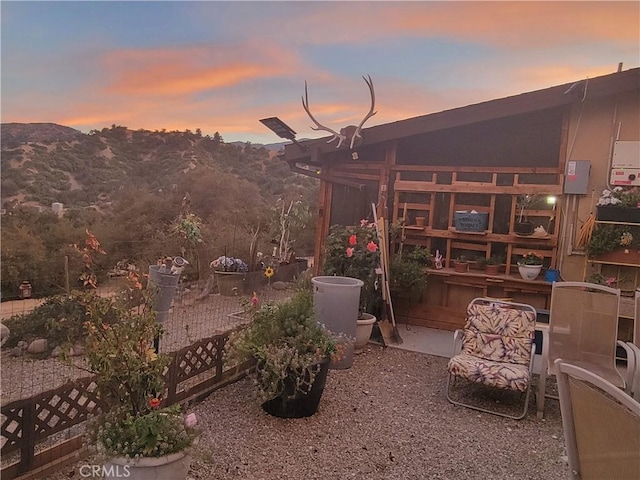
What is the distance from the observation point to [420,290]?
18.7 feet

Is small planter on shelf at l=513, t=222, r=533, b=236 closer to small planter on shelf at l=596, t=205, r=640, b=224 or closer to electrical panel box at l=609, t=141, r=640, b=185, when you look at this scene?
small planter on shelf at l=596, t=205, r=640, b=224

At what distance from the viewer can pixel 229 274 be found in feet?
23.7

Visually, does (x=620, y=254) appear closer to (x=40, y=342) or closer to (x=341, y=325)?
(x=341, y=325)

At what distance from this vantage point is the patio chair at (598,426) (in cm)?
147

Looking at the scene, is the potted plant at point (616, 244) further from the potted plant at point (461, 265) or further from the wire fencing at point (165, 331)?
the wire fencing at point (165, 331)

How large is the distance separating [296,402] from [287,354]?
0.36m

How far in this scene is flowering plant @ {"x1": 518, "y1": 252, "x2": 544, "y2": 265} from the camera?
5352 millimetres

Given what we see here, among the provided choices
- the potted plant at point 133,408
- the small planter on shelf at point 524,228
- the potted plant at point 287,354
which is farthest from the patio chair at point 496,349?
the potted plant at point 133,408

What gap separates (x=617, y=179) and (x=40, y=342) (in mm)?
6075

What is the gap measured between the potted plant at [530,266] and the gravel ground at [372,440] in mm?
1724

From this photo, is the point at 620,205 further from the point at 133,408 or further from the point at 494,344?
the point at 133,408

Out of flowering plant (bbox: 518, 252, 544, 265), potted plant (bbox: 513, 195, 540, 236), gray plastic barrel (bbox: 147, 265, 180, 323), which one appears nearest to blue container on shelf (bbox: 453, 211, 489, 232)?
potted plant (bbox: 513, 195, 540, 236)

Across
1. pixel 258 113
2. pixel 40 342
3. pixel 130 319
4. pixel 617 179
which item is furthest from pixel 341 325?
pixel 258 113

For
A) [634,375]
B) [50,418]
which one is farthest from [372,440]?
[634,375]
